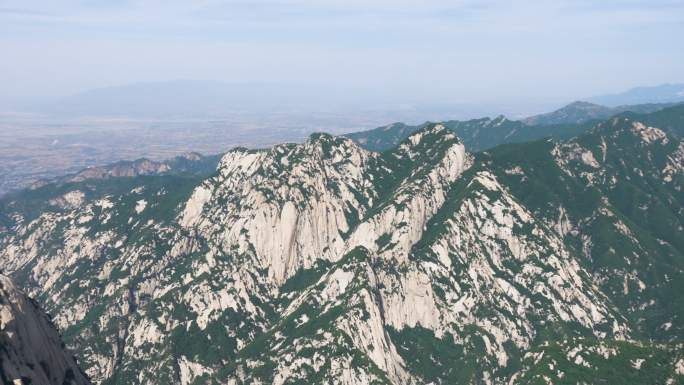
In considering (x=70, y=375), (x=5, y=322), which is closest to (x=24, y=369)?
(x=5, y=322)

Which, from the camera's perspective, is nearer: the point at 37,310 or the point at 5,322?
the point at 5,322

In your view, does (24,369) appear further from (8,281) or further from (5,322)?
(8,281)

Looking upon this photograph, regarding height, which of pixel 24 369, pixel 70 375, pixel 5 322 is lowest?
pixel 70 375

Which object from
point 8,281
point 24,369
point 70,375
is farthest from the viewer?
point 70,375

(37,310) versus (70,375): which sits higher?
(37,310)

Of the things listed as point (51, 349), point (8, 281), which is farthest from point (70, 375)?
point (8, 281)

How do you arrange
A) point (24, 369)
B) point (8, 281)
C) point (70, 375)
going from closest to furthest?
1. point (24, 369)
2. point (8, 281)
3. point (70, 375)
